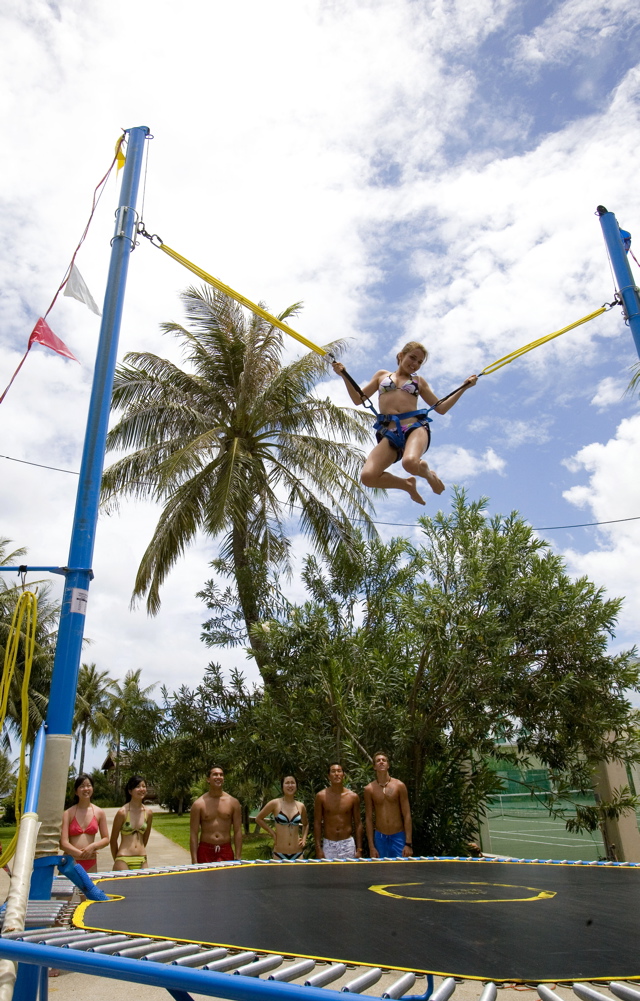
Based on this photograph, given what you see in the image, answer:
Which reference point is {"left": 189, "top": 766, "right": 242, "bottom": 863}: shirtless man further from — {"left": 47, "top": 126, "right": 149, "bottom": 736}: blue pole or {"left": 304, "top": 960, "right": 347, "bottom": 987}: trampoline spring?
{"left": 304, "top": 960, "right": 347, "bottom": 987}: trampoline spring

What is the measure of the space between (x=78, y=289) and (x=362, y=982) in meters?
4.16

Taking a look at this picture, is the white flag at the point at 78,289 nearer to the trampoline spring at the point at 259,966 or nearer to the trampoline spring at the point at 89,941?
the trampoline spring at the point at 89,941

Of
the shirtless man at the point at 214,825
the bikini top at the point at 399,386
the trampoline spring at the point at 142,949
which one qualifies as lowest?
the trampoline spring at the point at 142,949

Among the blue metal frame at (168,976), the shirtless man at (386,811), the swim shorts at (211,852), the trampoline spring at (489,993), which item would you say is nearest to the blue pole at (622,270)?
the shirtless man at (386,811)

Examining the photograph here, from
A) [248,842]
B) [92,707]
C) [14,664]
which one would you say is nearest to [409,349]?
[14,664]

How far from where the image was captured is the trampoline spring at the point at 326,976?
141 cm

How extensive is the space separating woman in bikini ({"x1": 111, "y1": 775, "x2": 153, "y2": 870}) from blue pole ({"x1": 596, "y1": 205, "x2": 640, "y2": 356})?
4.75 m

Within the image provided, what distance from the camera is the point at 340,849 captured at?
18.9 ft

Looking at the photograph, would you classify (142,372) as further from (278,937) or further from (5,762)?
(5,762)

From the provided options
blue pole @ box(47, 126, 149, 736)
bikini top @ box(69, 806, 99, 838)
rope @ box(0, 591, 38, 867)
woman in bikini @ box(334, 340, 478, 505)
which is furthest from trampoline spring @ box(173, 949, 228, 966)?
bikini top @ box(69, 806, 99, 838)

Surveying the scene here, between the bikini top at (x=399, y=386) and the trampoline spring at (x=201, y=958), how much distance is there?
3.31 m

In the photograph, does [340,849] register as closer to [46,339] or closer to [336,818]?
[336,818]

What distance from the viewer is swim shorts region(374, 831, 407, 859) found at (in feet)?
19.6

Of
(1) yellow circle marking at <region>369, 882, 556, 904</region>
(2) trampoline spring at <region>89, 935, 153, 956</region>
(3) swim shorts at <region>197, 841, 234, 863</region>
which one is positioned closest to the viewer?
(2) trampoline spring at <region>89, 935, 153, 956</region>
